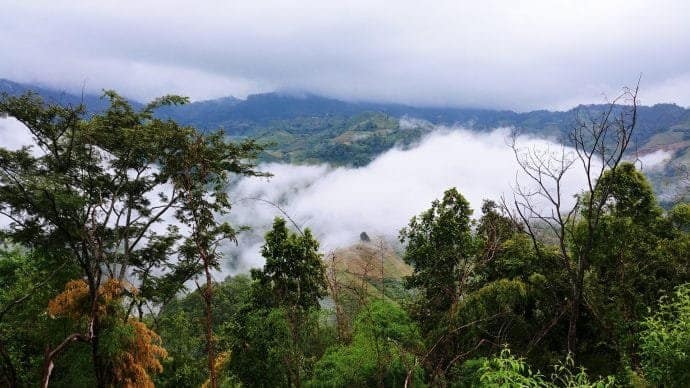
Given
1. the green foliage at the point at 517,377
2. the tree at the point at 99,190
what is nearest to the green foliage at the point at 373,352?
the green foliage at the point at 517,377

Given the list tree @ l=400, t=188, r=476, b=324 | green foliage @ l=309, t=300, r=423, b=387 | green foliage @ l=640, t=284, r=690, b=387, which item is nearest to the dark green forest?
green foliage @ l=309, t=300, r=423, b=387

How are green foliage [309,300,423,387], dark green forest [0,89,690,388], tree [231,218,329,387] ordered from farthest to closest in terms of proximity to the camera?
tree [231,218,329,387], green foliage [309,300,423,387], dark green forest [0,89,690,388]

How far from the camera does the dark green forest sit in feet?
40.6

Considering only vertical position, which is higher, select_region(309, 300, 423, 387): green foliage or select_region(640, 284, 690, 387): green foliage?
select_region(640, 284, 690, 387): green foliage

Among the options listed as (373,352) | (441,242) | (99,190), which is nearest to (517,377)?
(373,352)

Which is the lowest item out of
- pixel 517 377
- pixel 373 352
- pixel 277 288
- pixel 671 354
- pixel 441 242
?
pixel 277 288

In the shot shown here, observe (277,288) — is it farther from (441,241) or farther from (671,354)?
(671,354)

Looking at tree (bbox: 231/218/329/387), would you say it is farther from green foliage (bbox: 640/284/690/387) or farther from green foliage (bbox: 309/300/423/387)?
green foliage (bbox: 640/284/690/387)

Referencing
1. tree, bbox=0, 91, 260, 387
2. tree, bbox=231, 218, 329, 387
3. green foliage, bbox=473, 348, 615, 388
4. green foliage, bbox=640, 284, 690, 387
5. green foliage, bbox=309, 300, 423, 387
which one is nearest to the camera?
green foliage, bbox=473, 348, 615, 388

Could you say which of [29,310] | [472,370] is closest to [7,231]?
[29,310]

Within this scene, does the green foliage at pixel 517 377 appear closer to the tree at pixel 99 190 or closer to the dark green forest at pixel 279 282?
the dark green forest at pixel 279 282

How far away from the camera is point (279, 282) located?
23594 millimetres

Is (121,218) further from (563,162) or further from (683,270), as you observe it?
(683,270)

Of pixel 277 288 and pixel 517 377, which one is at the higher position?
pixel 517 377
